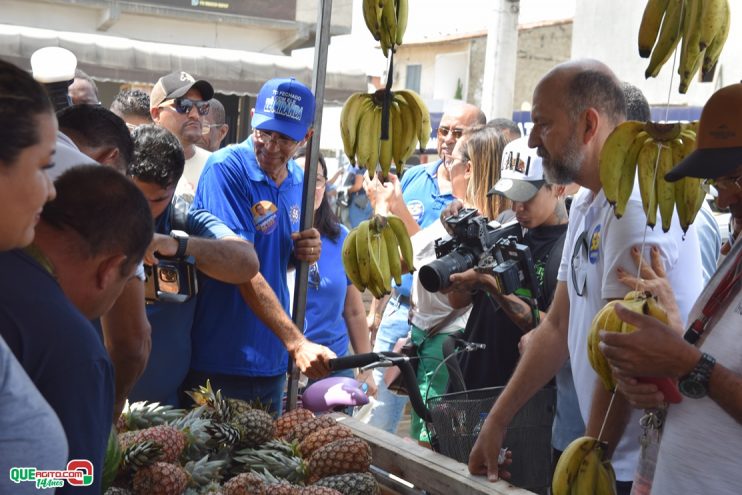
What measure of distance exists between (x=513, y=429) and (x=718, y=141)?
1.54 meters

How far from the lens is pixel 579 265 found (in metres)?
2.81

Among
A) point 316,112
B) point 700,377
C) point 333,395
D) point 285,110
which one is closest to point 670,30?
point 700,377

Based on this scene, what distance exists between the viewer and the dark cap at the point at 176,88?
4780 mm

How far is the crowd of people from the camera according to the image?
59.1 inches

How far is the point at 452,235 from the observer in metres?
3.35

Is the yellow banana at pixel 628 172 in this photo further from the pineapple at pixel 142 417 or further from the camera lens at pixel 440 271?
the pineapple at pixel 142 417

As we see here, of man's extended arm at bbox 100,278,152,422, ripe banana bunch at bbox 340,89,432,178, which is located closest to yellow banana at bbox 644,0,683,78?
ripe banana bunch at bbox 340,89,432,178

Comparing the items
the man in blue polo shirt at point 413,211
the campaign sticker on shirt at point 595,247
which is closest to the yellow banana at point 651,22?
the campaign sticker on shirt at point 595,247

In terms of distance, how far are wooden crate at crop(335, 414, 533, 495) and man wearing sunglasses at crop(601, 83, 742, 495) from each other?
1.76 feet

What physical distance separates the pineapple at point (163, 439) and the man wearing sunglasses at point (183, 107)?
235cm

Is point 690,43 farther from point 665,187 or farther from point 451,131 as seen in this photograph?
point 451,131

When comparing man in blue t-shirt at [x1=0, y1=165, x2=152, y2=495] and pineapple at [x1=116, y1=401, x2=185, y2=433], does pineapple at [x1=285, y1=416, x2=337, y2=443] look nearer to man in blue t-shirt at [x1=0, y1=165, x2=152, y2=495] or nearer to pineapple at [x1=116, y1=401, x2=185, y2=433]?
pineapple at [x1=116, y1=401, x2=185, y2=433]

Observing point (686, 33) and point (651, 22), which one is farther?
point (651, 22)

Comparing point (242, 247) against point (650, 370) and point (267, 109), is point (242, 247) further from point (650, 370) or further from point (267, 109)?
point (650, 370)
